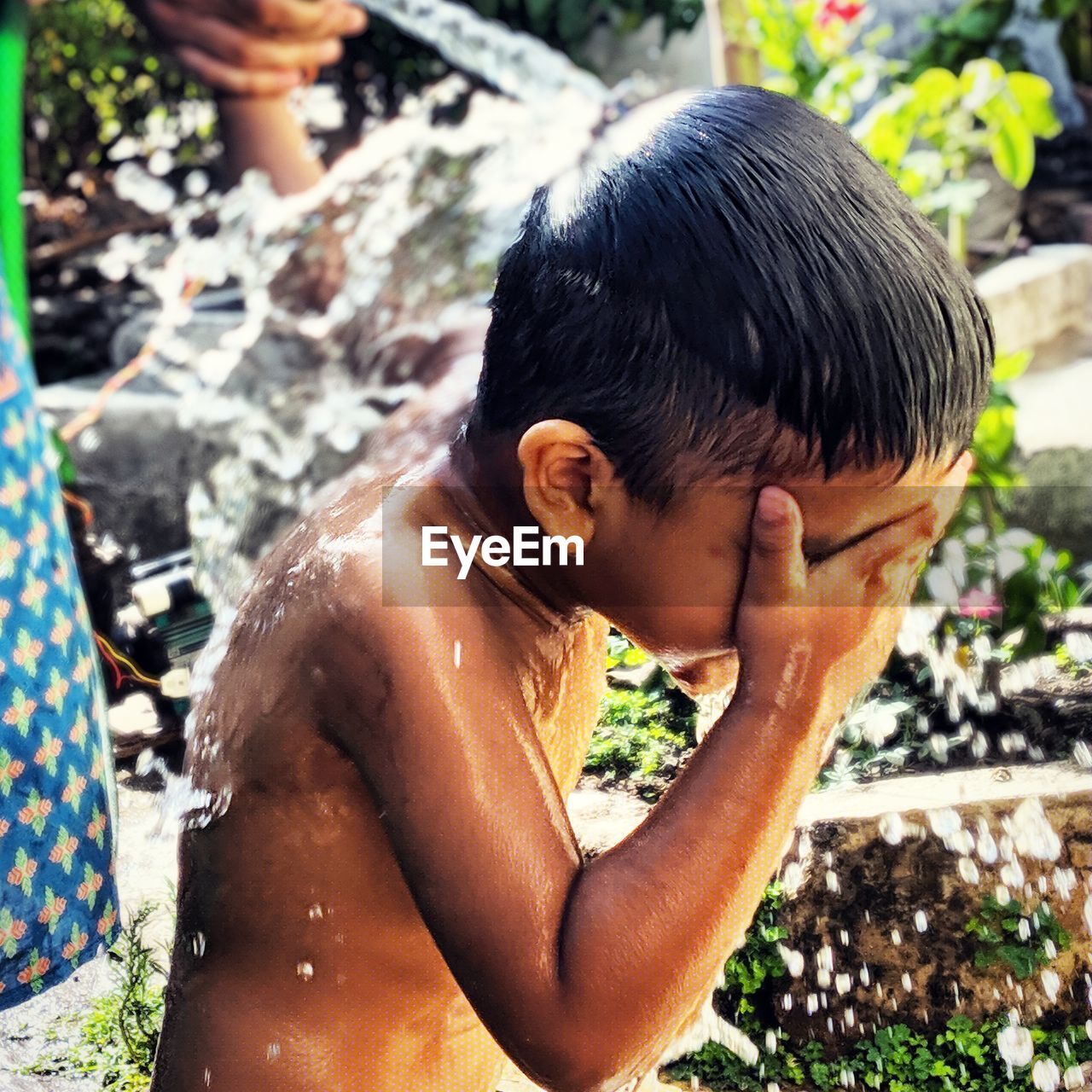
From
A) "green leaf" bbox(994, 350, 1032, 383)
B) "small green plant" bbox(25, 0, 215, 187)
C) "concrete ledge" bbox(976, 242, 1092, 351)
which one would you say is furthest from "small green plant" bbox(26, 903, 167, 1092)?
"small green plant" bbox(25, 0, 215, 187)

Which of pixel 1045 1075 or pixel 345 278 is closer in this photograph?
pixel 1045 1075

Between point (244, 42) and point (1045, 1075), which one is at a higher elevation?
point (244, 42)

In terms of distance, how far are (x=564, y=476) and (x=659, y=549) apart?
0.12 metres

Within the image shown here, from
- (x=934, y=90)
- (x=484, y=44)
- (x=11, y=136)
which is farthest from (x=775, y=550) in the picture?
(x=484, y=44)

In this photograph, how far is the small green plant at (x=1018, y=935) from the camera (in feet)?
7.83

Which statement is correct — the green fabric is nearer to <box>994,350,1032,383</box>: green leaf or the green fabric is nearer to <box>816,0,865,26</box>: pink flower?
<box>994,350,1032,383</box>: green leaf

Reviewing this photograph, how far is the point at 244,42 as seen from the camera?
11.7 feet

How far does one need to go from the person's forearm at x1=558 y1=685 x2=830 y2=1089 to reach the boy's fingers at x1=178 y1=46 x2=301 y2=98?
2776 millimetres

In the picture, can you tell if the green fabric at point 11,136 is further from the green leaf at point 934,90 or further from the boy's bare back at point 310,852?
the green leaf at point 934,90

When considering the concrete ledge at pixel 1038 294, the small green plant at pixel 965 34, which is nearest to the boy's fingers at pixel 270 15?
the concrete ledge at pixel 1038 294

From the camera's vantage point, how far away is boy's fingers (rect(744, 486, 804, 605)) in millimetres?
1264

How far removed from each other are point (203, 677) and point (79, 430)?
11.8 feet

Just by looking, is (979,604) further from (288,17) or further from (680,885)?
(288,17)

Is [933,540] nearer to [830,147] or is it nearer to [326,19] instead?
[830,147]
